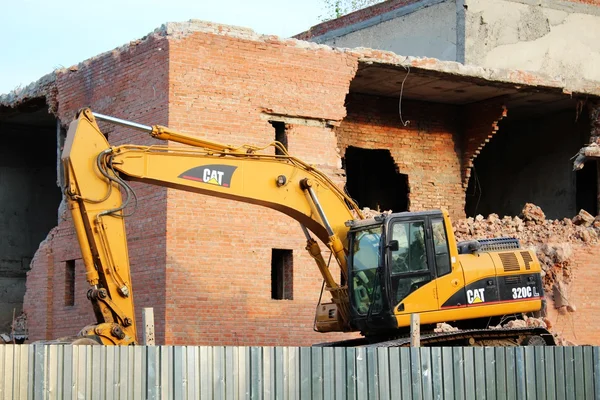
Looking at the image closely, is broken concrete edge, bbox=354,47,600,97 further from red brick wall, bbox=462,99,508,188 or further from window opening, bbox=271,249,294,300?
window opening, bbox=271,249,294,300

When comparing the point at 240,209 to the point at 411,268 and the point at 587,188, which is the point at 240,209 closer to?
the point at 411,268

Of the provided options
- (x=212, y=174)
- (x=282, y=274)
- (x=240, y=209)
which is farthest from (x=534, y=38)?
(x=212, y=174)

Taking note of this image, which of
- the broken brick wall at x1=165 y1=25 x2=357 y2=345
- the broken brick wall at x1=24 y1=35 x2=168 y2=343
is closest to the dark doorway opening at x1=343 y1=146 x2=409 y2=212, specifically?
the broken brick wall at x1=165 y1=25 x2=357 y2=345

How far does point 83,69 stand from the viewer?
780 inches

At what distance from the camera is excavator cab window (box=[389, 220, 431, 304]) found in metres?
14.3

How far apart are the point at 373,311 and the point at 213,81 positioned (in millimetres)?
5557

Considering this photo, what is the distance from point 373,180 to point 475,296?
10.4 m

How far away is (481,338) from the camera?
49.0ft

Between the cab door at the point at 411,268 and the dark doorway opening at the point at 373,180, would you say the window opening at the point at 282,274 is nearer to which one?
the cab door at the point at 411,268

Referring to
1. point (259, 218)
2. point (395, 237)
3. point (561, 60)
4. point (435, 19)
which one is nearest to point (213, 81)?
point (259, 218)

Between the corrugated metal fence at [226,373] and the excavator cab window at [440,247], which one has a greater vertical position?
the excavator cab window at [440,247]

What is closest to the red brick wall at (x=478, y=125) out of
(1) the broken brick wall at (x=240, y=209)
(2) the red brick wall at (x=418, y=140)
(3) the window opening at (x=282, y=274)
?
(2) the red brick wall at (x=418, y=140)

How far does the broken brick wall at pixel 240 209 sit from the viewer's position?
17531 mm

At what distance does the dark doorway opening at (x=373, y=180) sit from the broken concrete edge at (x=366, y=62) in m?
4.15
